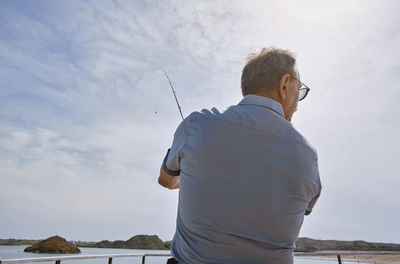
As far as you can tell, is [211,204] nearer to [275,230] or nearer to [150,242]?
[275,230]

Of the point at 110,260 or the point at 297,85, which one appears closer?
the point at 297,85

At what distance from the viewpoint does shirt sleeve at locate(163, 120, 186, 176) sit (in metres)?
0.84

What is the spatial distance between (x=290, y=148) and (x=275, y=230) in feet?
0.74

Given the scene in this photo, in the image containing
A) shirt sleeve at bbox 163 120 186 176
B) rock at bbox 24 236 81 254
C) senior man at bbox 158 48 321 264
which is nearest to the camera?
senior man at bbox 158 48 321 264

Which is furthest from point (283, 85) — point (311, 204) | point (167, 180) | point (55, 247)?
point (55, 247)

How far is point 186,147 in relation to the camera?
81 cm

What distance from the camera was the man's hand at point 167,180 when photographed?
98 cm

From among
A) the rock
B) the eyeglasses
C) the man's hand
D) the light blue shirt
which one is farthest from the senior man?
the rock

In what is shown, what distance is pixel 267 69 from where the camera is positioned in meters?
0.98

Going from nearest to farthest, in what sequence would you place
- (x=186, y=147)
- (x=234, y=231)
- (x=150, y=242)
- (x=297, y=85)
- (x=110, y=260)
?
1. (x=234, y=231)
2. (x=186, y=147)
3. (x=297, y=85)
4. (x=110, y=260)
5. (x=150, y=242)

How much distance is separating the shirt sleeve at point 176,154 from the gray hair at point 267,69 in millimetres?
305

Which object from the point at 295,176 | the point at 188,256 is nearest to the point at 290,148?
the point at 295,176

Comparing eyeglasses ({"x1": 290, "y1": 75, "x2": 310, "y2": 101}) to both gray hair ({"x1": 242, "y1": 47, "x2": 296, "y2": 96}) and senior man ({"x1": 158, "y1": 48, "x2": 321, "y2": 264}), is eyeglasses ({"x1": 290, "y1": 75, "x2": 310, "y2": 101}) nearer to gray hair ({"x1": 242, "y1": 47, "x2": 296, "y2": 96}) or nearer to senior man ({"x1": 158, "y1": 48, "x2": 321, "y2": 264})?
gray hair ({"x1": 242, "y1": 47, "x2": 296, "y2": 96})

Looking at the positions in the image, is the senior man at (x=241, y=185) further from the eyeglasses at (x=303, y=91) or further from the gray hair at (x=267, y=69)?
the eyeglasses at (x=303, y=91)
